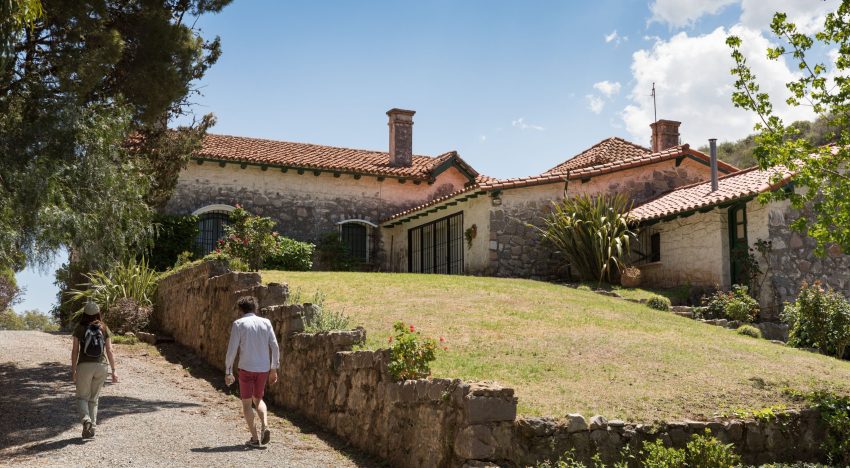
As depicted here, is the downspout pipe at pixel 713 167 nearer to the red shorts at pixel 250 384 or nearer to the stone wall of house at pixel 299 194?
the stone wall of house at pixel 299 194

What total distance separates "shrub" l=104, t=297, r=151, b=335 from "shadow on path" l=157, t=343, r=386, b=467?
1141 millimetres

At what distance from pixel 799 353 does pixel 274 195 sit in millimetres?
16661

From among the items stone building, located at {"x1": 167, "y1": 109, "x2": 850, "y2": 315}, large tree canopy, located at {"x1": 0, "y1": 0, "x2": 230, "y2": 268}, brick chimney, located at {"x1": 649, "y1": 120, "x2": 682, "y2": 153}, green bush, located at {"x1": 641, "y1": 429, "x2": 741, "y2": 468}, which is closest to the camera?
green bush, located at {"x1": 641, "y1": 429, "x2": 741, "y2": 468}

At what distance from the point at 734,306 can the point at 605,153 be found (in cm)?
1110

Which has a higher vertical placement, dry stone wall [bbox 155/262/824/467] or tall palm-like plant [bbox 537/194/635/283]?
tall palm-like plant [bbox 537/194/635/283]

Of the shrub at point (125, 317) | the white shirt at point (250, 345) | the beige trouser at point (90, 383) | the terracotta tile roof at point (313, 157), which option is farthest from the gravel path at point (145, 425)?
the terracotta tile roof at point (313, 157)

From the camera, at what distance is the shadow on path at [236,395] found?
9.20 meters

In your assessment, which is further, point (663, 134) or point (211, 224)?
point (663, 134)

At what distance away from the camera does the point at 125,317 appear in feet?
57.8

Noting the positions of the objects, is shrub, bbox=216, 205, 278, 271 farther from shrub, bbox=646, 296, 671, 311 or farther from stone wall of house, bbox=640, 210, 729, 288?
stone wall of house, bbox=640, 210, 729, 288

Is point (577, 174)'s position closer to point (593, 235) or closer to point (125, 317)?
point (593, 235)

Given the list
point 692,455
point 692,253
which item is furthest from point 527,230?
point 692,455

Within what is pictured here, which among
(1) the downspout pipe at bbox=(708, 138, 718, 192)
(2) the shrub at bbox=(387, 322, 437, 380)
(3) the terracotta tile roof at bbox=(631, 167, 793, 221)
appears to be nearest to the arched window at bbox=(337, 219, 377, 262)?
(3) the terracotta tile roof at bbox=(631, 167, 793, 221)

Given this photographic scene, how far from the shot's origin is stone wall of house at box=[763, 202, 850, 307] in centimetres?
1861
